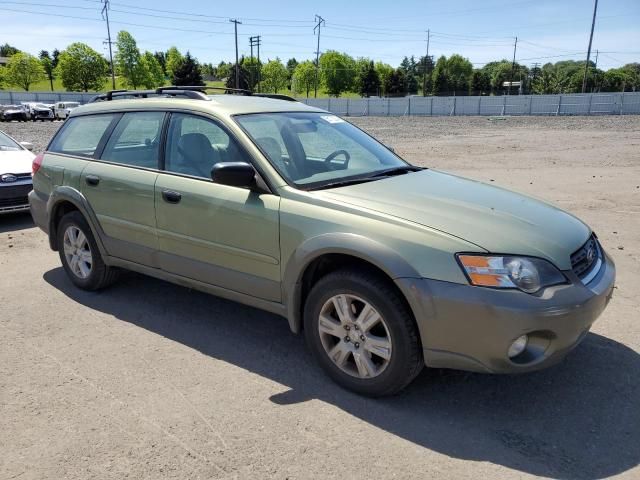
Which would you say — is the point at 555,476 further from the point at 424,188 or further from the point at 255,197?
the point at 255,197

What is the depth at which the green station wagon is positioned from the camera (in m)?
2.88

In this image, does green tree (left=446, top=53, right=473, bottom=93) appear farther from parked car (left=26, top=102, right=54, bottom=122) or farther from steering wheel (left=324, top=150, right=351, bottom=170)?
steering wheel (left=324, top=150, right=351, bottom=170)

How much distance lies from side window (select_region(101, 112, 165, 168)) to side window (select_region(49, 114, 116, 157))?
0.22 m

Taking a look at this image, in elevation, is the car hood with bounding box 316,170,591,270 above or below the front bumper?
above

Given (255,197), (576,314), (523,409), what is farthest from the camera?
(255,197)

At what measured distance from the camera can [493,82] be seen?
127m

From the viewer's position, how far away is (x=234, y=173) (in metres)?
3.49

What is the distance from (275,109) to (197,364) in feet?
6.69

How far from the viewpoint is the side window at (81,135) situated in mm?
4965

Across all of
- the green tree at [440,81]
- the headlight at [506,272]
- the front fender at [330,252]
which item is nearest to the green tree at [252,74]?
the green tree at [440,81]

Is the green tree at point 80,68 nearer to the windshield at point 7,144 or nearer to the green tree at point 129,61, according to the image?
the green tree at point 129,61

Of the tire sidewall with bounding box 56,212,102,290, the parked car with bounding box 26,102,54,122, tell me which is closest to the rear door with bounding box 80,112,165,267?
the tire sidewall with bounding box 56,212,102,290

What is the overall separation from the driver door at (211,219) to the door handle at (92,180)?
32.6 inches

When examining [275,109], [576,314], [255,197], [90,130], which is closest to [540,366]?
[576,314]
